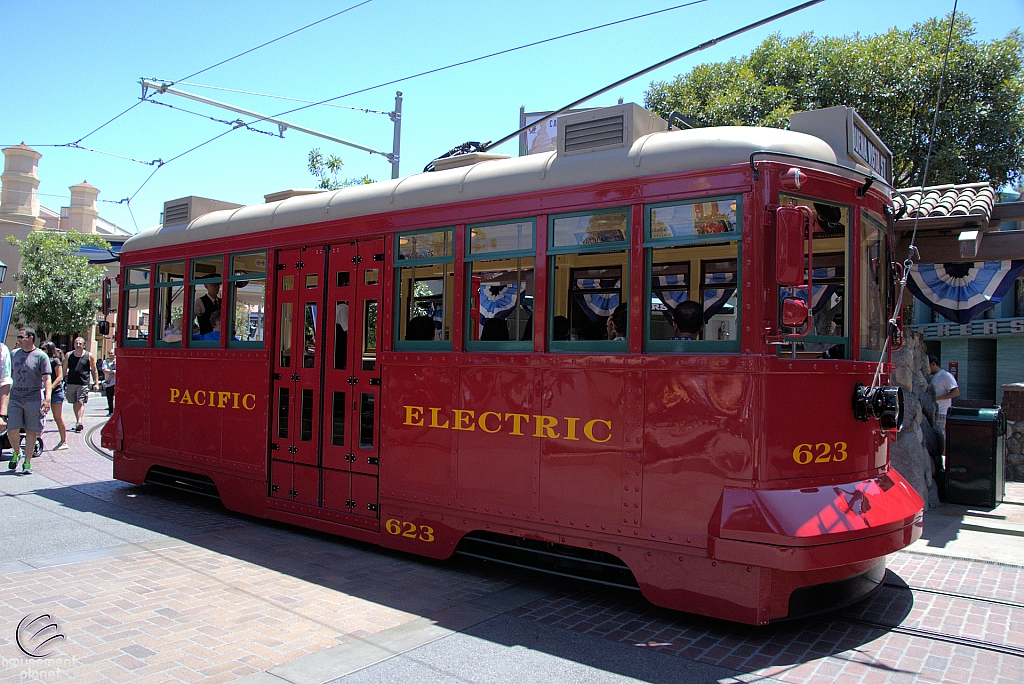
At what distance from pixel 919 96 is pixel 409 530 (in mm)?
15959

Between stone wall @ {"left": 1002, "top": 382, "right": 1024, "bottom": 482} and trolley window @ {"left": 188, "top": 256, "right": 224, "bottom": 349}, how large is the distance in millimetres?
10593

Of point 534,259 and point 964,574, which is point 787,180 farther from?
point 964,574

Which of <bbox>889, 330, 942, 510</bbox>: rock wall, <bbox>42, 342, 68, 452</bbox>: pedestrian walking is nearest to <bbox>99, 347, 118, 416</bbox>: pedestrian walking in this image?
<bbox>42, 342, 68, 452</bbox>: pedestrian walking

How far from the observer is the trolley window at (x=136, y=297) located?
8.77m

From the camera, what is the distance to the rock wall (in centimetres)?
782

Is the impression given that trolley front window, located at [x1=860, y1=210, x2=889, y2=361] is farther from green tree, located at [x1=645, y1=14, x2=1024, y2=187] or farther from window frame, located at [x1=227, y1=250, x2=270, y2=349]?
green tree, located at [x1=645, y1=14, x2=1024, y2=187]

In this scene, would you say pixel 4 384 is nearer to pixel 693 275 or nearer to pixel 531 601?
pixel 531 601

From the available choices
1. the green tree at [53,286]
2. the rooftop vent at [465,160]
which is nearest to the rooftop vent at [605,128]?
the rooftop vent at [465,160]

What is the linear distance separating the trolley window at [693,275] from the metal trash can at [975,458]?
5.41m

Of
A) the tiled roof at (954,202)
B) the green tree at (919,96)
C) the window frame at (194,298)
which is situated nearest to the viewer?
the tiled roof at (954,202)

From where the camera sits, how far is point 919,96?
1639 centimetres

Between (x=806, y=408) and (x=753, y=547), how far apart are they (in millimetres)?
911

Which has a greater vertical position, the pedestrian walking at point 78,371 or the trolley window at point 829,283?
the trolley window at point 829,283

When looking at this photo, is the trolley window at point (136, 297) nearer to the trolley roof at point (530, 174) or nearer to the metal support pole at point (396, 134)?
the trolley roof at point (530, 174)
